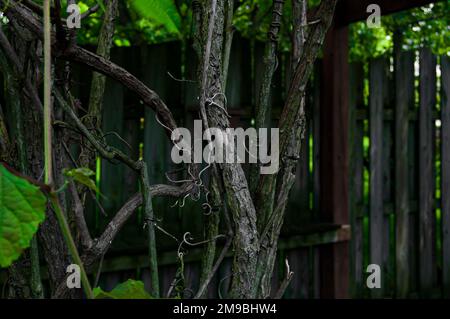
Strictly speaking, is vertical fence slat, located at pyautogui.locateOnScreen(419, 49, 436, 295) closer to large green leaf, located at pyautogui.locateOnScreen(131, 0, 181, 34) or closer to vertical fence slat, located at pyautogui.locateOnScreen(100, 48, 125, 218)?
vertical fence slat, located at pyautogui.locateOnScreen(100, 48, 125, 218)

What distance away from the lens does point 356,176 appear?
446 cm

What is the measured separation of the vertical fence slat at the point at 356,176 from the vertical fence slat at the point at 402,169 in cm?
30

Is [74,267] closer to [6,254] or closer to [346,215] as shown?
[6,254]

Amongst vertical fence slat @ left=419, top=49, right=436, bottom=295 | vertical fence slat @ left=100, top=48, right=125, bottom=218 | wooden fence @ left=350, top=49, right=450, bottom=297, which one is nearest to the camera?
vertical fence slat @ left=100, top=48, right=125, bottom=218

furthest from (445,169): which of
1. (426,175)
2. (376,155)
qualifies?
(376,155)

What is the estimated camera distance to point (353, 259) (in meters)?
4.52

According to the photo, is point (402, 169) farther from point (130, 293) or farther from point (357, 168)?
point (130, 293)

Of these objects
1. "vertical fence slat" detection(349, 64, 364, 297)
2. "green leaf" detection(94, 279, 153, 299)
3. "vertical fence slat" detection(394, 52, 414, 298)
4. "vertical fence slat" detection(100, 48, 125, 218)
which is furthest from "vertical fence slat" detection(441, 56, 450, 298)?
"green leaf" detection(94, 279, 153, 299)

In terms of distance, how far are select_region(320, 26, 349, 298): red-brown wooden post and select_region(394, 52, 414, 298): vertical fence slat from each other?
0.56 metres

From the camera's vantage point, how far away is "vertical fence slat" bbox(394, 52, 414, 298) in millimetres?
4621

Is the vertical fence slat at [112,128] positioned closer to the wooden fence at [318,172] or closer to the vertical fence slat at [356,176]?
the wooden fence at [318,172]

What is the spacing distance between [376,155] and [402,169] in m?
0.25

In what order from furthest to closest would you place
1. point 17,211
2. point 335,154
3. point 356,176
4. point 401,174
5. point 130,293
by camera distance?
point 401,174
point 356,176
point 335,154
point 130,293
point 17,211
